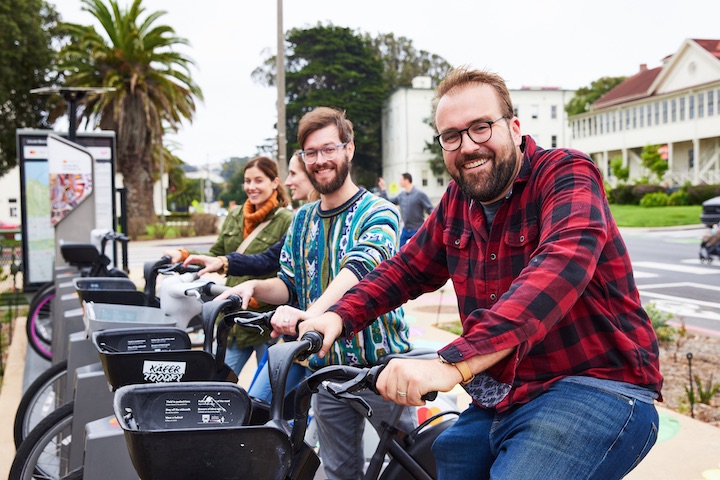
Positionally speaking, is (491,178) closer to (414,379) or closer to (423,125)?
(414,379)

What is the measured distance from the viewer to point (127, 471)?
106 inches

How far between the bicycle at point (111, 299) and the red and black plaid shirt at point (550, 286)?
1465 mm

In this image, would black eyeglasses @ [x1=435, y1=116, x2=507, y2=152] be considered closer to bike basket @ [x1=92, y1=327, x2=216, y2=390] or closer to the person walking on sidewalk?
bike basket @ [x1=92, y1=327, x2=216, y2=390]

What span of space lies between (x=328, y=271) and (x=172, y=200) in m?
92.8

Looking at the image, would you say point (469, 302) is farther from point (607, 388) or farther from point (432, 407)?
point (432, 407)

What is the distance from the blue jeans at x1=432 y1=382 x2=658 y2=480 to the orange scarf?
3.03 m

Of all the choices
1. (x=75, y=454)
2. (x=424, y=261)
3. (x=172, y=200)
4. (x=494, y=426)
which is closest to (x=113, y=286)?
(x=75, y=454)

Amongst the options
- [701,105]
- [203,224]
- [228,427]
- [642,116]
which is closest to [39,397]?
[228,427]

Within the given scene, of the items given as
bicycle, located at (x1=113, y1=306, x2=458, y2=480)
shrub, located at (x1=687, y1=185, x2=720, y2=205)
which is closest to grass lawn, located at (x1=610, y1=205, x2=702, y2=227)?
shrub, located at (x1=687, y1=185, x2=720, y2=205)

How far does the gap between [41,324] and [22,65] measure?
18.4 meters

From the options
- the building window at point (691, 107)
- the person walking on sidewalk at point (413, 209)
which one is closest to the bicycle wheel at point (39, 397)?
the person walking on sidewalk at point (413, 209)

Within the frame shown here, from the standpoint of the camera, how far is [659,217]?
30.4 metres

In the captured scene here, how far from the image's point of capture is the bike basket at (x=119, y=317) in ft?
10.5

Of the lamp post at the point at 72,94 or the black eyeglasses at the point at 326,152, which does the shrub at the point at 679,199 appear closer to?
the lamp post at the point at 72,94
